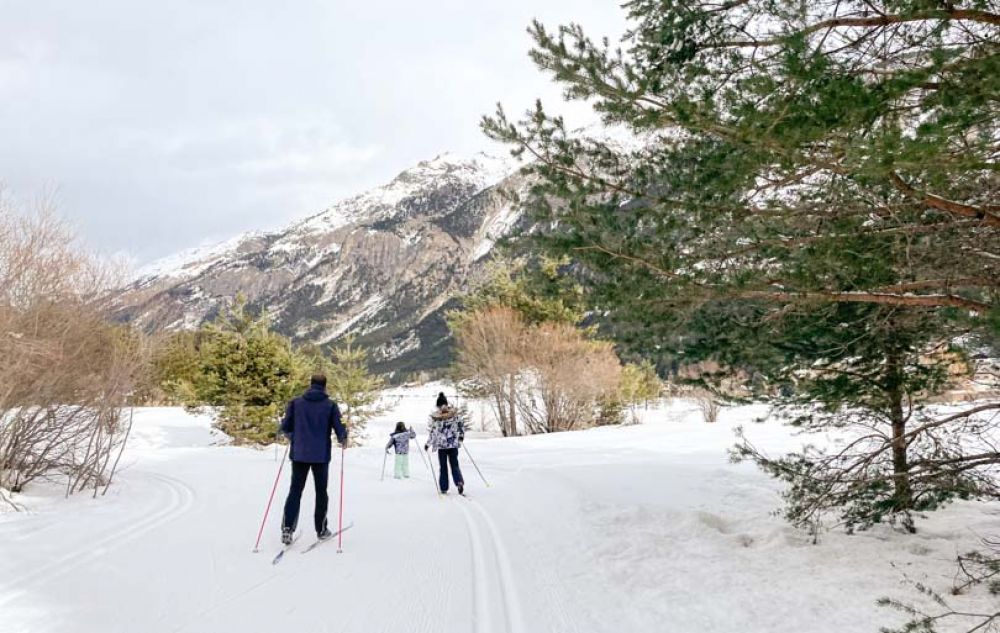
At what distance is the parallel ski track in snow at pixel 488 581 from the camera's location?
405 centimetres

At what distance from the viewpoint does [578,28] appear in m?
4.65

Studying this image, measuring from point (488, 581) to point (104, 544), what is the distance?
4.16 m

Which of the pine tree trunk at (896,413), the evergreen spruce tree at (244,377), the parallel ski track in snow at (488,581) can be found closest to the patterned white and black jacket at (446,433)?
the parallel ski track in snow at (488,581)

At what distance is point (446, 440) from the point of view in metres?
10.3

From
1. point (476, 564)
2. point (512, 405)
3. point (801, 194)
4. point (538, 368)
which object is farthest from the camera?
point (512, 405)

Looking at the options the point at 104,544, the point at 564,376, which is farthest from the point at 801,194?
the point at 564,376

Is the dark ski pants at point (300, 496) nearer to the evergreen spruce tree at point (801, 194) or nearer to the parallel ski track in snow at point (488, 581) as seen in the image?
the parallel ski track in snow at point (488, 581)

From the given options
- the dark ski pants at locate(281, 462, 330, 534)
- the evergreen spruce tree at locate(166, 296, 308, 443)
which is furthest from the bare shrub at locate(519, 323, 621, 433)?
the dark ski pants at locate(281, 462, 330, 534)

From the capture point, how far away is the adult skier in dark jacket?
656 centimetres

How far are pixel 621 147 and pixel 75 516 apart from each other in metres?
8.12

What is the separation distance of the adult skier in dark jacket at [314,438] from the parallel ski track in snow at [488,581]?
1.76 metres

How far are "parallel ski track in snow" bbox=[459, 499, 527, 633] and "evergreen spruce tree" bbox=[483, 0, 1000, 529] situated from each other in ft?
8.13

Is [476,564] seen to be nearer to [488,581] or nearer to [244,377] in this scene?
[488,581]

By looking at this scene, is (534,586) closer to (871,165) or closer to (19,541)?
(871,165)
